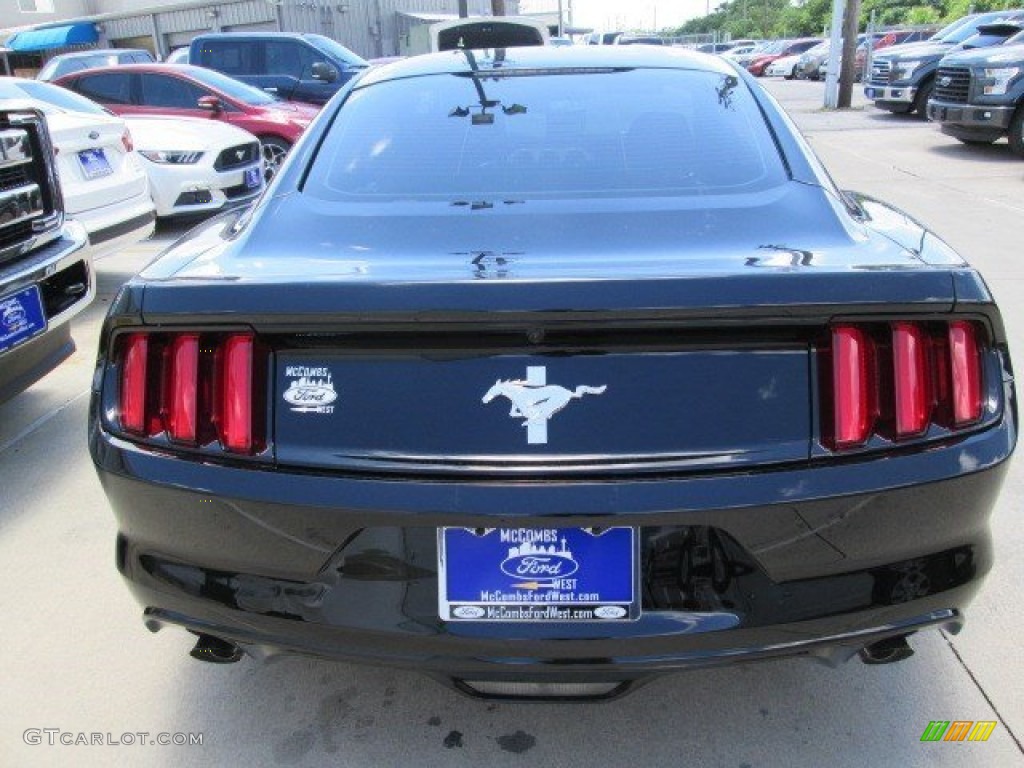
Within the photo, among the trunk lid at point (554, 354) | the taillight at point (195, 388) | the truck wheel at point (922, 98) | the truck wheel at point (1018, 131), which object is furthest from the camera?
the truck wheel at point (922, 98)

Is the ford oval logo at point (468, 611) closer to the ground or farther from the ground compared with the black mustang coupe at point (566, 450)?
closer to the ground

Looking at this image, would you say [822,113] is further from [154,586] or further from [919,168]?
[154,586]

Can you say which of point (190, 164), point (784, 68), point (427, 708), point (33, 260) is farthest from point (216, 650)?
point (784, 68)

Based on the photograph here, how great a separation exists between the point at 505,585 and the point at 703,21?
4202 inches

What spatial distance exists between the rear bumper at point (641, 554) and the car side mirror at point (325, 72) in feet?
37.5

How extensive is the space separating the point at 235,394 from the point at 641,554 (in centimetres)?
83

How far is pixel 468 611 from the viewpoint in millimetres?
1674

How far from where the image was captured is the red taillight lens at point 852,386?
1.62 m

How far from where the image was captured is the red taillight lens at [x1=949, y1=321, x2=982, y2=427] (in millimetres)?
1676

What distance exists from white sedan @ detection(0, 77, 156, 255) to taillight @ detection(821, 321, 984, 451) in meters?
4.62

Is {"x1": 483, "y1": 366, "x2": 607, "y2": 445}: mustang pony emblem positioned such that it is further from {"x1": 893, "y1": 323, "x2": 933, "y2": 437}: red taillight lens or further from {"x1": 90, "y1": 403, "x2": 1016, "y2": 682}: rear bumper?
{"x1": 893, "y1": 323, "x2": 933, "y2": 437}: red taillight lens

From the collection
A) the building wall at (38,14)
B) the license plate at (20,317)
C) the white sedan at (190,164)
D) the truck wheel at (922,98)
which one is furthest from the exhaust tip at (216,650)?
the building wall at (38,14)

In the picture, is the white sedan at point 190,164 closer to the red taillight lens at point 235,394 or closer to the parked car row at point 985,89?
the red taillight lens at point 235,394

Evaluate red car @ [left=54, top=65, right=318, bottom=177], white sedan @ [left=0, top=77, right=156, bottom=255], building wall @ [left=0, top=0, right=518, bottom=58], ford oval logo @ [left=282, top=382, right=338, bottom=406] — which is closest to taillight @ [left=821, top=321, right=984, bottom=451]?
ford oval logo @ [left=282, top=382, right=338, bottom=406]
